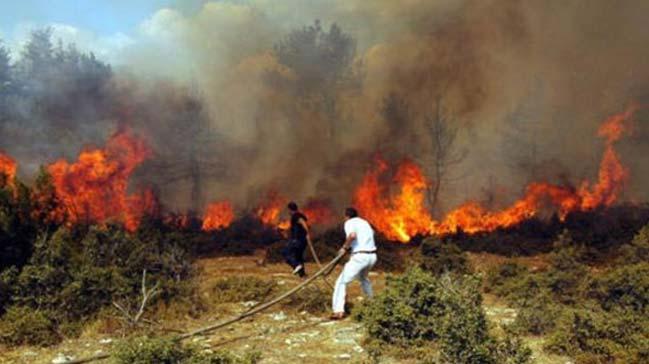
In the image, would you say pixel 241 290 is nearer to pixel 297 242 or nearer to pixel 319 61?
pixel 297 242

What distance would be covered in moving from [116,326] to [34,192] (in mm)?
3492

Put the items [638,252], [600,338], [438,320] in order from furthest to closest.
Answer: [638,252], [438,320], [600,338]

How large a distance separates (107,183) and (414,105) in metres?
15.7

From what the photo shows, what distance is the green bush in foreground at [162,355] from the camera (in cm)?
697

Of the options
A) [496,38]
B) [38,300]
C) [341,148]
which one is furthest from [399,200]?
[38,300]

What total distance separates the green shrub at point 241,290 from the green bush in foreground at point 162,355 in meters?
5.19

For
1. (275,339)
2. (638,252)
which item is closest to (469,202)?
(638,252)

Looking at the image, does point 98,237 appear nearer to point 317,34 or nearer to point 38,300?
point 38,300

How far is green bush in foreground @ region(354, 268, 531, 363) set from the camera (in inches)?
283

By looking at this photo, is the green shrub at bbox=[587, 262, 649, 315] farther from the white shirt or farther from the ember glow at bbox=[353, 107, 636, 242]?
the ember glow at bbox=[353, 107, 636, 242]

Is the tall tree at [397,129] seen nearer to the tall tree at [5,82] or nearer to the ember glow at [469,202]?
the ember glow at [469,202]

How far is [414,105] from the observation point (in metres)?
31.6

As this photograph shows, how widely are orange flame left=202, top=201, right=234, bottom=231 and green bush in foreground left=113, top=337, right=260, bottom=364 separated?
18.9 metres

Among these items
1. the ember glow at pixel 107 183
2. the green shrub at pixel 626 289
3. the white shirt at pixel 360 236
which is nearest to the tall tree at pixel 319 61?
the ember glow at pixel 107 183
